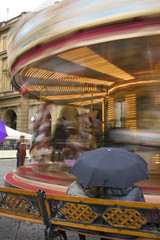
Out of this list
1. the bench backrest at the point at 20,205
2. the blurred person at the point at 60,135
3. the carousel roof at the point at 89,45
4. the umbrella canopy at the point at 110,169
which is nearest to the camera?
the umbrella canopy at the point at 110,169

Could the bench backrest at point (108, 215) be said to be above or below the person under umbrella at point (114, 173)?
below

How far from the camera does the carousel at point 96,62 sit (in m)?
3.14

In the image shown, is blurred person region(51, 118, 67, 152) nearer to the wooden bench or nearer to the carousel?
the carousel

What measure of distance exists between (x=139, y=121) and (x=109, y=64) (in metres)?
1.42

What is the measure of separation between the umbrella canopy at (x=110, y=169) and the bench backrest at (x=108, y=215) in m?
0.16

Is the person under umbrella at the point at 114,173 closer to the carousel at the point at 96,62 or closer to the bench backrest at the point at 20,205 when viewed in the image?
the bench backrest at the point at 20,205

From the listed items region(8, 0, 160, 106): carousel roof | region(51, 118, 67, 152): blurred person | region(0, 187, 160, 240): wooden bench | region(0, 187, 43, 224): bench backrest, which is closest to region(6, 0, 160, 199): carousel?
region(8, 0, 160, 106): carousel roof

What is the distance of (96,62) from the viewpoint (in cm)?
531

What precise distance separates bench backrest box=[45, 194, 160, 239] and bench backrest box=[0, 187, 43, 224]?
0.77 feet

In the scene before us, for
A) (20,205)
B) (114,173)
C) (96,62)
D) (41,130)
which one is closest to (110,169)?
(114,173)

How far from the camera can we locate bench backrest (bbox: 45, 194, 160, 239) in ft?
6.72

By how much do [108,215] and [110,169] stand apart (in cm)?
38

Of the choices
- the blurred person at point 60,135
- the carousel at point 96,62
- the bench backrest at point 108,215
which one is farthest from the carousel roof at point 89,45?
the bench backrest at point 108,215

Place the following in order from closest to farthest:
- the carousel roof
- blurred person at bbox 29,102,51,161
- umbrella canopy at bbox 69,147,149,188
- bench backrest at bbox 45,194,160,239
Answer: bench backrest at bbox 45,194,160,239 → umbrella canopy at bbox 69,147,149,188 → the carousel roof → blurred person at bbox 29,102,51,161
